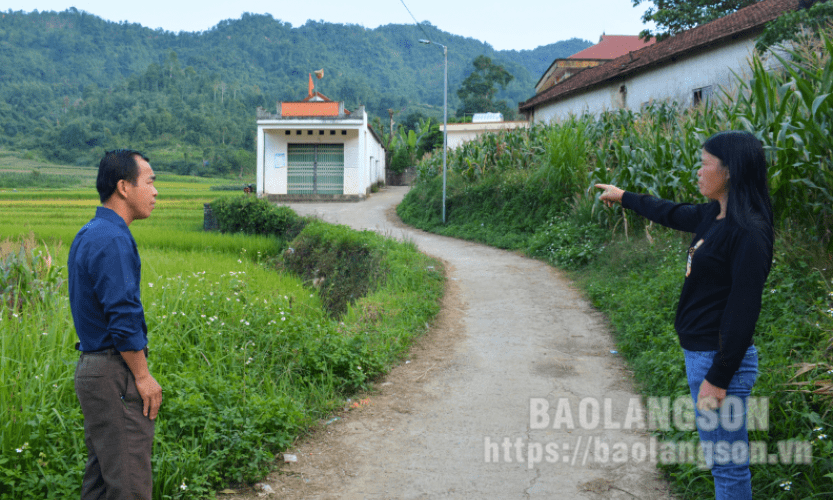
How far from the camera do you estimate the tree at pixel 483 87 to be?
55.5 meters

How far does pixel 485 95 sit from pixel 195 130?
28753 millimetres

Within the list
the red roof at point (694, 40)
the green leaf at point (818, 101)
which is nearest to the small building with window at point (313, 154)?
the red roof at point (694, 40)

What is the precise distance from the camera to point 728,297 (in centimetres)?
233

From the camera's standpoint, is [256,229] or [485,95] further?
[485,95]

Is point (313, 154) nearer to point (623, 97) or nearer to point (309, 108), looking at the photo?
point (309, 108)

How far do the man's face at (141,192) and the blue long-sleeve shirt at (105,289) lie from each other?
0.45 feet

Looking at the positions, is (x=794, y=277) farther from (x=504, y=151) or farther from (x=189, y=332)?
(x=504, y=151)

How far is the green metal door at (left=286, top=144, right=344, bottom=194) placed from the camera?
27156 mm

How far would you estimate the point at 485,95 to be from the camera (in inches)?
2232

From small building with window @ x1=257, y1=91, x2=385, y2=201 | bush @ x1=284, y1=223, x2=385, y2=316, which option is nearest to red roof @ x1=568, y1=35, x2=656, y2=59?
small building with window @ x1=257, y1=91, x2=385, y2=201

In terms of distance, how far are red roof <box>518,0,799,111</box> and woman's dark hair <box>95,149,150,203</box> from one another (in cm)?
1305

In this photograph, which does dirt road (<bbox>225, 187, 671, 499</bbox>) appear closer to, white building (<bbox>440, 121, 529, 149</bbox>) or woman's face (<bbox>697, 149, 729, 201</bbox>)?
woman's face (<bbox>697, 149, 729, 201</bbox>)

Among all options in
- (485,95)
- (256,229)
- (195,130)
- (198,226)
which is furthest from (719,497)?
(195,130)

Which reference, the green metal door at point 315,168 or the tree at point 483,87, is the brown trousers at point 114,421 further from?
the tree at point 483,87
